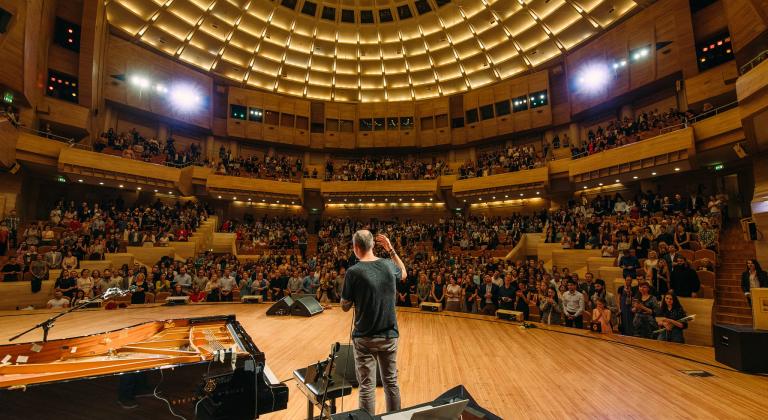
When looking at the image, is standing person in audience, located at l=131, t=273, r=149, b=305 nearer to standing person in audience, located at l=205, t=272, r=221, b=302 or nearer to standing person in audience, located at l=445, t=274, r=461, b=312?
standing person in audience, located at l=205, t=272, r=221, b=302

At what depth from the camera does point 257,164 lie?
19.0 m

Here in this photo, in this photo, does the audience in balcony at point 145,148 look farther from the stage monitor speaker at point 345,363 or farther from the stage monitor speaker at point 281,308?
the stage monitor speaker at point 345,363

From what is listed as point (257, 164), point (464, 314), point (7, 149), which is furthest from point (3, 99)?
point (464, 314)

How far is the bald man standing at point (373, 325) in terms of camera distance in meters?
2.01

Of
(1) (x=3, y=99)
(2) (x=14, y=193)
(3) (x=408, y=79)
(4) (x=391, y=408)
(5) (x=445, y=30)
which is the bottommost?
(4) (x=391, y=408)

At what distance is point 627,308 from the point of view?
5742 mm

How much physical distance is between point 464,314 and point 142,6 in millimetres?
19246

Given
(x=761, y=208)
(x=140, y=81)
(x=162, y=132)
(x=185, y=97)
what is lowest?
(x=761, y=208)

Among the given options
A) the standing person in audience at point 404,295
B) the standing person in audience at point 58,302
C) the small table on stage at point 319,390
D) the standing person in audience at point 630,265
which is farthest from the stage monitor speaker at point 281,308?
the standing person in audience at point 630,265

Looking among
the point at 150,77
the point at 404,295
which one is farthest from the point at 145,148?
the point at 404,295

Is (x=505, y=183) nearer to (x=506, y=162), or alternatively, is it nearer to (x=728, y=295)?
(x=506, y=162)

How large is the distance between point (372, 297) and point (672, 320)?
547 cm

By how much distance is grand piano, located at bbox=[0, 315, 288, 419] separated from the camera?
162cm

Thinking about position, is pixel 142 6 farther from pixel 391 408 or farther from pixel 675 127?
pixel 675 127
